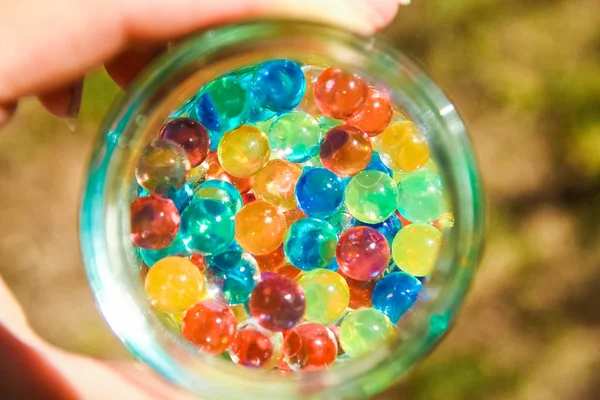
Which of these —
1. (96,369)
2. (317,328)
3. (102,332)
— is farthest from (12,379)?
(317,328)

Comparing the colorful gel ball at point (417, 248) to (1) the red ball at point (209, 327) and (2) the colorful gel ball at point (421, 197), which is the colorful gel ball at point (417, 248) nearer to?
(2) the colorful gel ball at point (421, 197)

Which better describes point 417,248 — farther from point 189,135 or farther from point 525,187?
point 525,187

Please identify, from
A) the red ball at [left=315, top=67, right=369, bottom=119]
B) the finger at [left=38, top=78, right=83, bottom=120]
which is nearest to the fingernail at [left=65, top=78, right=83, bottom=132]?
the finger at [left=38, top=78, right=83, bottom=120]

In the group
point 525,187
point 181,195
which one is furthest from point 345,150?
point 525,187

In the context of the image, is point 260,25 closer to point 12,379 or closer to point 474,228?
point 474,228

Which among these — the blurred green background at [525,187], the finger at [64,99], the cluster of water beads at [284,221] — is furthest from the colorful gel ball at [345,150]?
the blurred green background at [525,187]

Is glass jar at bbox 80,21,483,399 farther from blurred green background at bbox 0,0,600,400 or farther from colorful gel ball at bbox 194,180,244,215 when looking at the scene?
blurred green background at bbox 0,0,600,400
